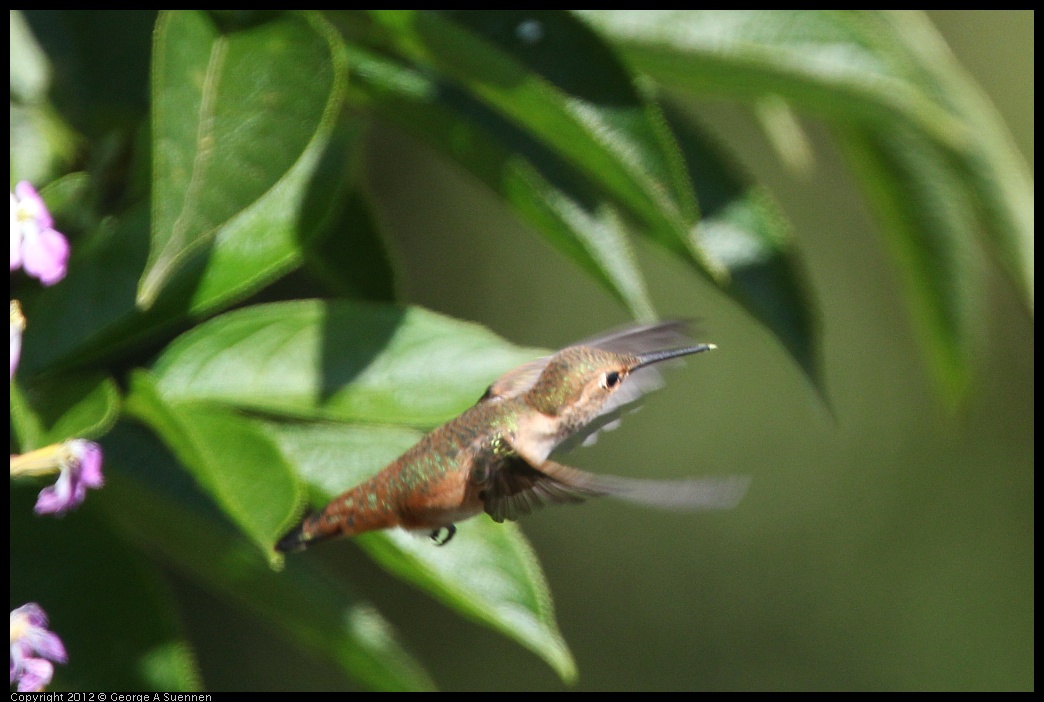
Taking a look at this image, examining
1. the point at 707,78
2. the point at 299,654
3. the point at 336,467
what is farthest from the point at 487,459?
the point at 299,654

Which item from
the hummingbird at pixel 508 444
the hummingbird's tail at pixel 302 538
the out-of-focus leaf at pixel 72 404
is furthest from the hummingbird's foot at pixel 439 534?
the out-of-focus leaf at pixel 72 404

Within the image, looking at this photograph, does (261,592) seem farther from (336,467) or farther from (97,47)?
(97,47)

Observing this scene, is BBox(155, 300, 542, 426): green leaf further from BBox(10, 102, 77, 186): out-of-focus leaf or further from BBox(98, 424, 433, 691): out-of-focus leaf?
BBox(10, 102, 77, 186): out-of-focus leaf

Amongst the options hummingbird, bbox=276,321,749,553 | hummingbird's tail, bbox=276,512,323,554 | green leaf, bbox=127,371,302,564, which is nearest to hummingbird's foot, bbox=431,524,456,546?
hummingbird, bbox=276,321,749,553

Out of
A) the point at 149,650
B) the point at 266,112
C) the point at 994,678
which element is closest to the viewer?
the point at 266,112

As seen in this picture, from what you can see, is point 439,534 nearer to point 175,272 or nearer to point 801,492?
point 175,272

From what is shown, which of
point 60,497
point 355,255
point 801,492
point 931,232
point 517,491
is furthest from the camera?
point 801,492

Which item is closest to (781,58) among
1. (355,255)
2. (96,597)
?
(355,255)
